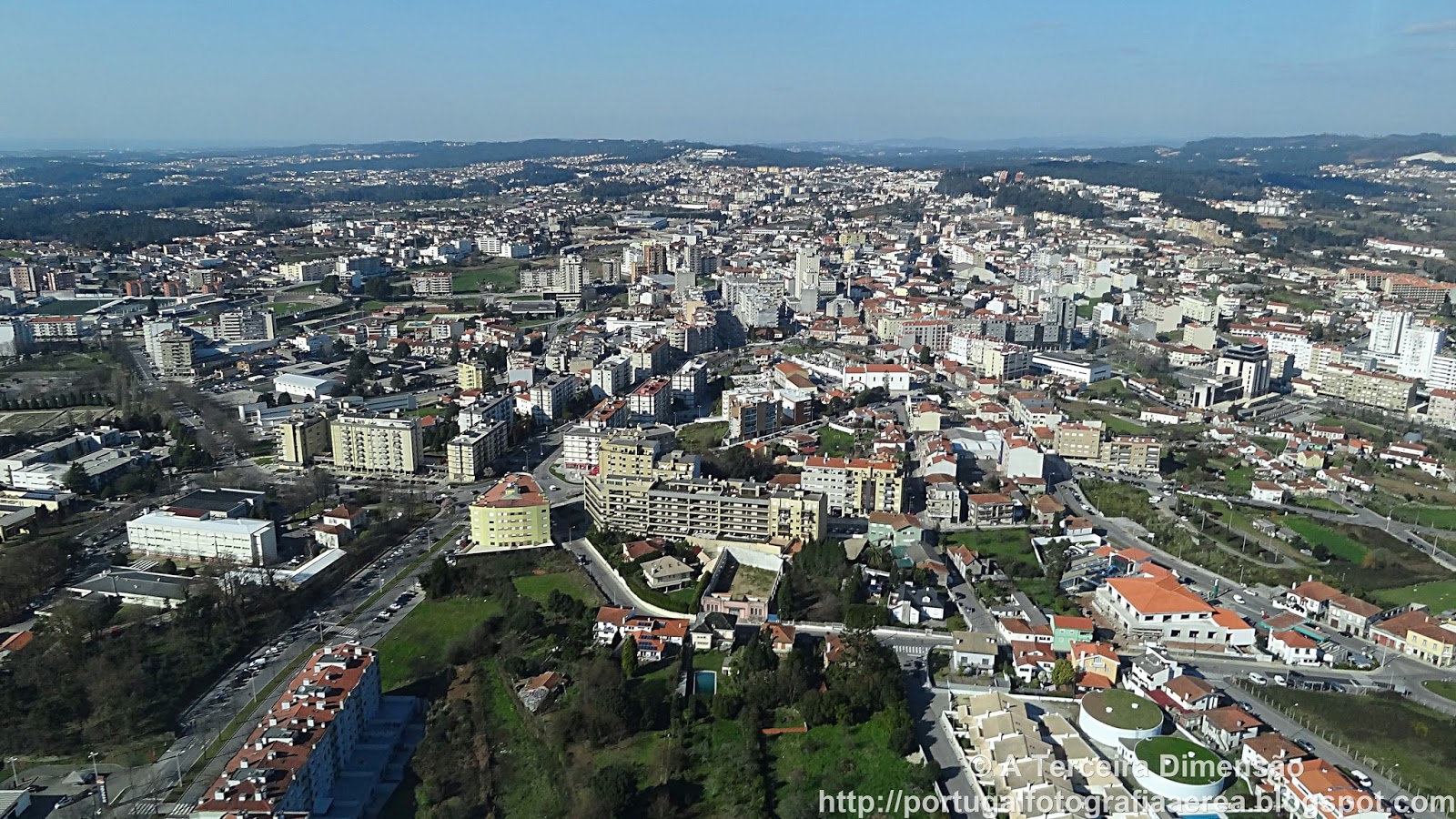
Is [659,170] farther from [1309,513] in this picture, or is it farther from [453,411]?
[1309,513]

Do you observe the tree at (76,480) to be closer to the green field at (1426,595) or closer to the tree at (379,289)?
the tree at (379,289)

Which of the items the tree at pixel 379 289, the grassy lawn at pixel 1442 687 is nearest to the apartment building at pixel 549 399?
the grassy lawn at pixel 1442 687

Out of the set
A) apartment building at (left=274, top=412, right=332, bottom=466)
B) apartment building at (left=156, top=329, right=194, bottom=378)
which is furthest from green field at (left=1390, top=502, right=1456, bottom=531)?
apartment building at (left=156, top=329, right=194, bottom=378)

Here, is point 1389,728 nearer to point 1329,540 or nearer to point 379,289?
point 1329,540

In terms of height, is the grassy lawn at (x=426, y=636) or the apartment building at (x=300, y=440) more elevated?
the apartment building at (x=300, y=440)

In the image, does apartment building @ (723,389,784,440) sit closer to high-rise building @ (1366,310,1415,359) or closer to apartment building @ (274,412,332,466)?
apartment building @ (274,412,332,466)

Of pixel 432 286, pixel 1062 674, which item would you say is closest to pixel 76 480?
pixel 1062 674
